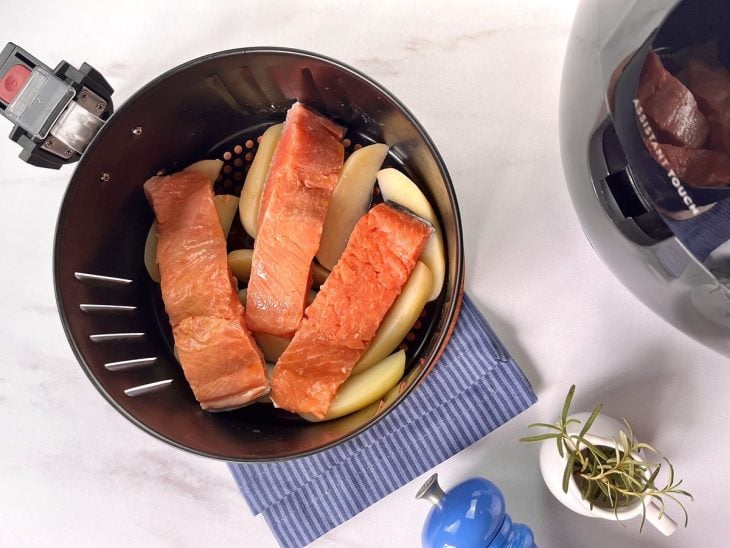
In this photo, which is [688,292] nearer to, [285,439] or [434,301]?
[434,301]

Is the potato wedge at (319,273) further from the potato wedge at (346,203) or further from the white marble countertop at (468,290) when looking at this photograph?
the white marble countertop at (468,290)

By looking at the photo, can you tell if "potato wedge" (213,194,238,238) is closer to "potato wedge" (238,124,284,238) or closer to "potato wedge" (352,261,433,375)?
"potato wedge" (238,124,284,238)

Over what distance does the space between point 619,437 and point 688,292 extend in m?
0.26

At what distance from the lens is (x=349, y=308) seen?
882 millimetres

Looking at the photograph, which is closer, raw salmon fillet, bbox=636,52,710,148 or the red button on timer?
raw salmon fillet, bbox=636,52,710,148

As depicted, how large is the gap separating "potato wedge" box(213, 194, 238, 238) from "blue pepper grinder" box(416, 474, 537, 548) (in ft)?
1.51

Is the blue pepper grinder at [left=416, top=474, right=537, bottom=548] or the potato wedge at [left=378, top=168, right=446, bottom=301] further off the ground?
the potato wedge at [left=378, top=168, right=446, bottom=301]

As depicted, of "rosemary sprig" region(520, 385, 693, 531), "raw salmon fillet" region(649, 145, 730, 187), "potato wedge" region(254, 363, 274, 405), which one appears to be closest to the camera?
"raw salmon fillet" region(649, 145, 730, 187)

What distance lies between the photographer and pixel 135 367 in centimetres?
92

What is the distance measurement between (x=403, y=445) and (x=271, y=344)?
0.78ft

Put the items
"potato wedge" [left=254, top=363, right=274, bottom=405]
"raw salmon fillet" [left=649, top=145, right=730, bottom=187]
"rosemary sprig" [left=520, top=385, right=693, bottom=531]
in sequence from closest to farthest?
"raw salmon fillet" [left=649, top=145, right=730, bottom=187]
"rosemary sprig" [left=520, top=385, right=693, bottom=531]
"potato wedge" [left=254, top=363, right=274, bottom=405]

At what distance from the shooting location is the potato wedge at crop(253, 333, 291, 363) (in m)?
0.96

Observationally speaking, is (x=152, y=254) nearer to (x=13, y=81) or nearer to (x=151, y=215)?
(x=151, y=215)

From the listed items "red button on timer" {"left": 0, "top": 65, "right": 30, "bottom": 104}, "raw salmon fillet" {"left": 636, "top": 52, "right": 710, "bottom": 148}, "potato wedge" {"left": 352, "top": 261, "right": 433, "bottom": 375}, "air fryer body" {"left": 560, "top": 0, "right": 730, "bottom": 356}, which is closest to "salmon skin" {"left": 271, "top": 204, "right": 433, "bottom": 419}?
"potato wedge" {"left": 352, "top": 261, "right": 433, "bottom": 375}
